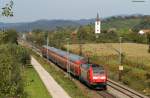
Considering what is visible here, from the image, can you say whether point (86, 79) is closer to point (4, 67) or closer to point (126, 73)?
point (126, 73)

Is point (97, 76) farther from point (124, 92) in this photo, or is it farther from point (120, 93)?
point (124, 92)

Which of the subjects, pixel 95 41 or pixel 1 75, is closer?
pixel 1 75

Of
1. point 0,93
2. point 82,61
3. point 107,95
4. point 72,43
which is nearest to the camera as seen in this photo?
point 0,93

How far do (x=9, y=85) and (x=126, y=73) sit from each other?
52.0m

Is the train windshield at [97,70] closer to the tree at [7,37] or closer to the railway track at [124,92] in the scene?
the railway track at [124,92]

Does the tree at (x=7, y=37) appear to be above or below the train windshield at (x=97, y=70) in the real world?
above

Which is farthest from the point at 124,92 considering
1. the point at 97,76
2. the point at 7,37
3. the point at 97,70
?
the point at 7,37

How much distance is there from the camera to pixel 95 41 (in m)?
170

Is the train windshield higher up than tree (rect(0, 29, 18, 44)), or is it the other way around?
tree (rect(0, 29, 18, 44))

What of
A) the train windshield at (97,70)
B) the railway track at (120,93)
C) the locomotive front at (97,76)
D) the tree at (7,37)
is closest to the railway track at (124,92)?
the railway track at (120,93)

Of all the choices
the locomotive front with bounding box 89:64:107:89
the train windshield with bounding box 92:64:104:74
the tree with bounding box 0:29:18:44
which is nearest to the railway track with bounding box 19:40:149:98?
the locomotive front with bounding box 89:64:107:89

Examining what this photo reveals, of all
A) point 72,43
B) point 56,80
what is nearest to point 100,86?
point 56,80

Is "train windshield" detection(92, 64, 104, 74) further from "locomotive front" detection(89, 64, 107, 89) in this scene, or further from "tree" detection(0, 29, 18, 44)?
"tree" detection(0, 29, 18, 44)

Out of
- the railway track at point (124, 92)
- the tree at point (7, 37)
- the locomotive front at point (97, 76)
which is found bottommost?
the railway track at point (124, 92)
